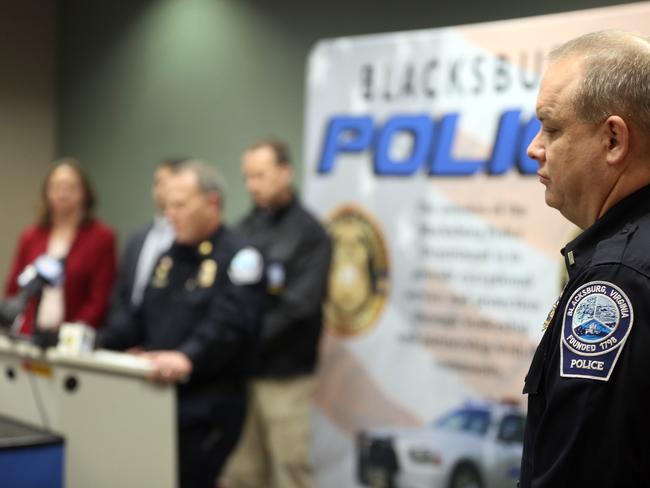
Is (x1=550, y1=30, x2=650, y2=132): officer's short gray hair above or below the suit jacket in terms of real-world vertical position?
above

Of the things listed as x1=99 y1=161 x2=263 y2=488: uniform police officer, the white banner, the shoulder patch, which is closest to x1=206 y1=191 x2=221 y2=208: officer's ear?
x1=99 y1=161 x2=263 y2=488: uniform police officer

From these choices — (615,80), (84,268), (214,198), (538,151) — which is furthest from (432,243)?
(615,80)

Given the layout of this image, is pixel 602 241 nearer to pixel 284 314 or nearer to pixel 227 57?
pixel 284 314

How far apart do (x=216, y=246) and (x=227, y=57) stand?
2.51 m

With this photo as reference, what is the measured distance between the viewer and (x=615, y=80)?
1.21 metres

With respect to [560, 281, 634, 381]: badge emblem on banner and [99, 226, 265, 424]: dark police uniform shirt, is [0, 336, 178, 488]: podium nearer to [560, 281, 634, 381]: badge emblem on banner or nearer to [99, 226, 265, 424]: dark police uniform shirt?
[99, 226, 265, 424]: dark police uniform shirt

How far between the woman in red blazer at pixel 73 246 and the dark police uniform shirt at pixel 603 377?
3.73 m

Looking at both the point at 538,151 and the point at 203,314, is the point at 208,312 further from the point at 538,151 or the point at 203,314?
the point at 538,151

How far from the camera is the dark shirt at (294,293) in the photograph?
3891 mm

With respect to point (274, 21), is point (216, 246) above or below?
below

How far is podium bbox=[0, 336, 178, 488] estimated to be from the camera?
2.91m

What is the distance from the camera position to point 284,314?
3.89 m

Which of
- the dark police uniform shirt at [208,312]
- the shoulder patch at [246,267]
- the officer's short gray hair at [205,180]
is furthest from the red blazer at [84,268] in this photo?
the shoulder patch at [246,267]

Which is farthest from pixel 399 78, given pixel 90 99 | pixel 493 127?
pixel 90 99
